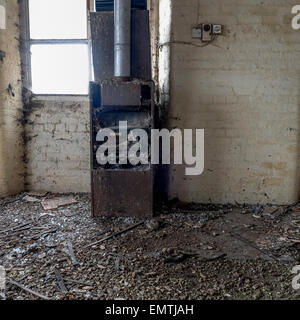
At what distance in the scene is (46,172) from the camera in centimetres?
412

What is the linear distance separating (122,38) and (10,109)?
1845 mm

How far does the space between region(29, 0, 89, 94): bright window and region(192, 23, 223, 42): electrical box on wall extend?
154cm

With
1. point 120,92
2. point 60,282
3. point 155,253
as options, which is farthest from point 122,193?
point 60,282

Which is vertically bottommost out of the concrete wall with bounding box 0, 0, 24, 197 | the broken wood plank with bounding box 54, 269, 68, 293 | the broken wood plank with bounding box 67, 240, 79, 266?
the broken wood plank with bounding box 54, 269, 68, 293

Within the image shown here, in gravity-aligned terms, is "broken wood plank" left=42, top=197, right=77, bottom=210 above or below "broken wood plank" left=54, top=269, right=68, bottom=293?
above

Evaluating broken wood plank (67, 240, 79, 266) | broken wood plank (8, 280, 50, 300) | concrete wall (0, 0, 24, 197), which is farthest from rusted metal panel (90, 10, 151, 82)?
broken wood plank (8, 280, 50, 300)

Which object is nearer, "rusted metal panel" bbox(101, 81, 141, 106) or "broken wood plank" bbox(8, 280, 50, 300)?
"broken wood plank" bbox(8, 280, 50, 300)

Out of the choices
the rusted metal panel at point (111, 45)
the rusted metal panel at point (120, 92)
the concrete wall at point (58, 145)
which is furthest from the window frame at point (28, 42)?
the rusted metal panel at point (120, 92)

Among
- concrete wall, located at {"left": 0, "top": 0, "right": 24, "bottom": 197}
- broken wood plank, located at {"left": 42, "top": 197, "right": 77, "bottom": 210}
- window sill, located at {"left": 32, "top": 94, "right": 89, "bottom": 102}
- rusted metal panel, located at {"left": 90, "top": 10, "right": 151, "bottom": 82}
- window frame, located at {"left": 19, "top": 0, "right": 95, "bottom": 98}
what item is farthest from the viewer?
window sill, located at {"left": 32, "top": 94, "right": 89, "bottom": 102}

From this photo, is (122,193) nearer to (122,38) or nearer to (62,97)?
(122,38)

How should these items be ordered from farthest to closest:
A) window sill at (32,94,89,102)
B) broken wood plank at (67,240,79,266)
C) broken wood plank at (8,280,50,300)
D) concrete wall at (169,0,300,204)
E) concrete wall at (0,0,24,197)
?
window sill at (32,94,89,102) < concrete wall at (0,0,24,197) < concrete wall at (169,0,300,204) < broken wood plank at (67,240,79,266) < broken wood plank at (8,280,50,300)

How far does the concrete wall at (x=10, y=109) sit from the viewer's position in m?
3.73

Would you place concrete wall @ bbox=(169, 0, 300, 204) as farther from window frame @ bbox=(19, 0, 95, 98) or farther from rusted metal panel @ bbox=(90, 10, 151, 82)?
window frame @ bbox=(19, 0, 95, 98)

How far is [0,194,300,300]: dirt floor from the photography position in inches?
75.8
